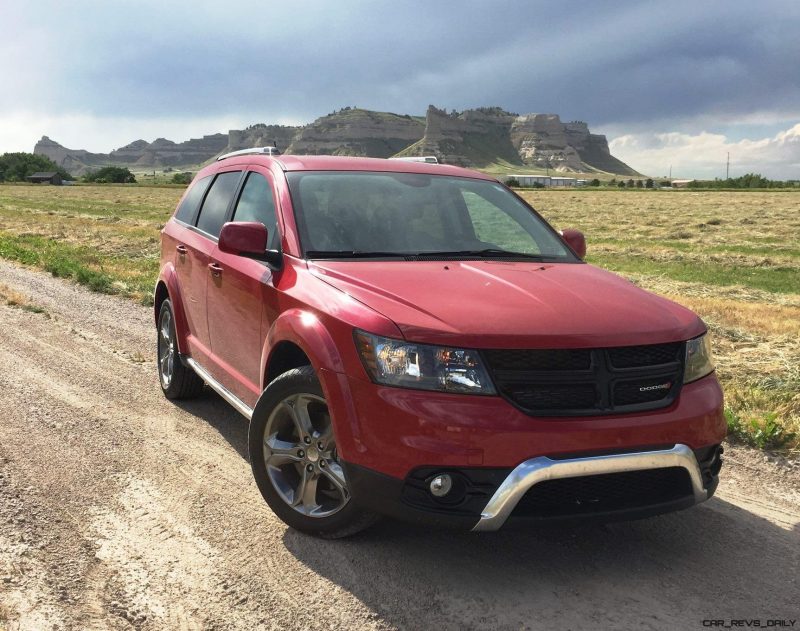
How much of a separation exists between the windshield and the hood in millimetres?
243

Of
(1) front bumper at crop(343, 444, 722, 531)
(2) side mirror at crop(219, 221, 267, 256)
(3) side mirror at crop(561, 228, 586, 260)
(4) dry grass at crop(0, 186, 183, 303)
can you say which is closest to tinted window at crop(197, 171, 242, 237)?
(2) side mirror at crop(219, 221, 267, 256)

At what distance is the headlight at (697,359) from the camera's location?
3350 millimetres

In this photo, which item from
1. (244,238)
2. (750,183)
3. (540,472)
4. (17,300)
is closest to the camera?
(540,472)

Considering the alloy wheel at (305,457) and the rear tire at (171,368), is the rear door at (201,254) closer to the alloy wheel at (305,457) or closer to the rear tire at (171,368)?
the rear tire at (171,368)

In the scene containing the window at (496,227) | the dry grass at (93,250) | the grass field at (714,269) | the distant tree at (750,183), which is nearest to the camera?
the window at (496,227)

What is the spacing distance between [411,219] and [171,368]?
8.16 ft

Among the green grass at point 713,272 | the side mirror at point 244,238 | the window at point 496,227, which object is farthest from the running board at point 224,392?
the green grass at point 713,272

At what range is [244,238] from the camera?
3.89 metres

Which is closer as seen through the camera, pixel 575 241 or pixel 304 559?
pixel 304 559

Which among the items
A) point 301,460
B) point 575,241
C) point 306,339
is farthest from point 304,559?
point 575,241

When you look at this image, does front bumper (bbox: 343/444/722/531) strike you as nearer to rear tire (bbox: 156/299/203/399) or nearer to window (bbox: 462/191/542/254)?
window (bbox: 462/191/542/254)

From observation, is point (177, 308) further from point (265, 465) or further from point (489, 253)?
point (489, 253)

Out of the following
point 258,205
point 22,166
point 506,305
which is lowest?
point 506,305

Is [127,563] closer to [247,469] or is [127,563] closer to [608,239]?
[247,469]
